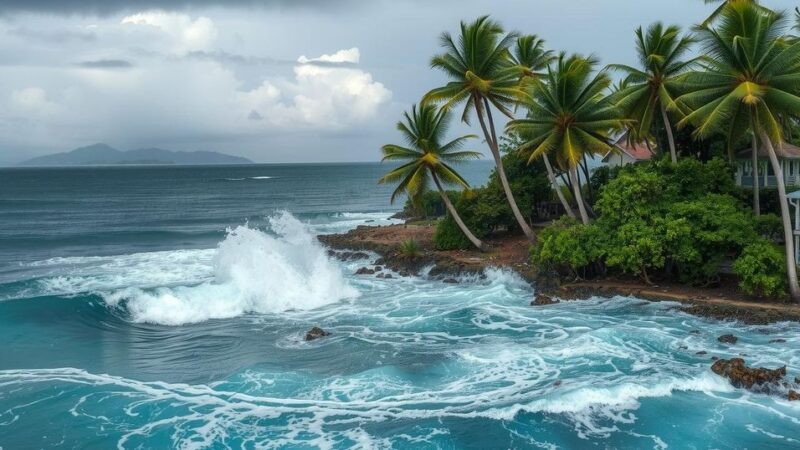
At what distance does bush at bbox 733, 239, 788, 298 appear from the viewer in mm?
20719

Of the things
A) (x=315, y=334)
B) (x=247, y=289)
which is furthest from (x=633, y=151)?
(x=315, y=334)

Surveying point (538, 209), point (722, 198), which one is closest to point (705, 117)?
point (722, 198)

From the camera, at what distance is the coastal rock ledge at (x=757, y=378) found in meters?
14.8

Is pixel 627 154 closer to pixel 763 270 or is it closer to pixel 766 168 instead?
pixel 766 168

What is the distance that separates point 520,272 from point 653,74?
32.3 feet

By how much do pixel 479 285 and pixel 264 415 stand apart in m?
14.7

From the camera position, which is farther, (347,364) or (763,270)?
(763,270)

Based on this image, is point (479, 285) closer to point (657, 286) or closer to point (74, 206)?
point (657, 286)

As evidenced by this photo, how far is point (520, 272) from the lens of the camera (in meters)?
27.3

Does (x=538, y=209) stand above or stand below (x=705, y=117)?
below

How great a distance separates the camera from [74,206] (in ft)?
257

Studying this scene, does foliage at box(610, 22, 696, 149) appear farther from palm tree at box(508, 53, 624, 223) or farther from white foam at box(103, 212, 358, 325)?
white foam at box(103, 212, 358, 325)

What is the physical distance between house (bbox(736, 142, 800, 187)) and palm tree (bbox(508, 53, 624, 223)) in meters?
8.67

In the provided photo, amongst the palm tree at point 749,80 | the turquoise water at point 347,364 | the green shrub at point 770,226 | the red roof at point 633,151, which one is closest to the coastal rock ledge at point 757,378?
the turquoise water at point 347,364
